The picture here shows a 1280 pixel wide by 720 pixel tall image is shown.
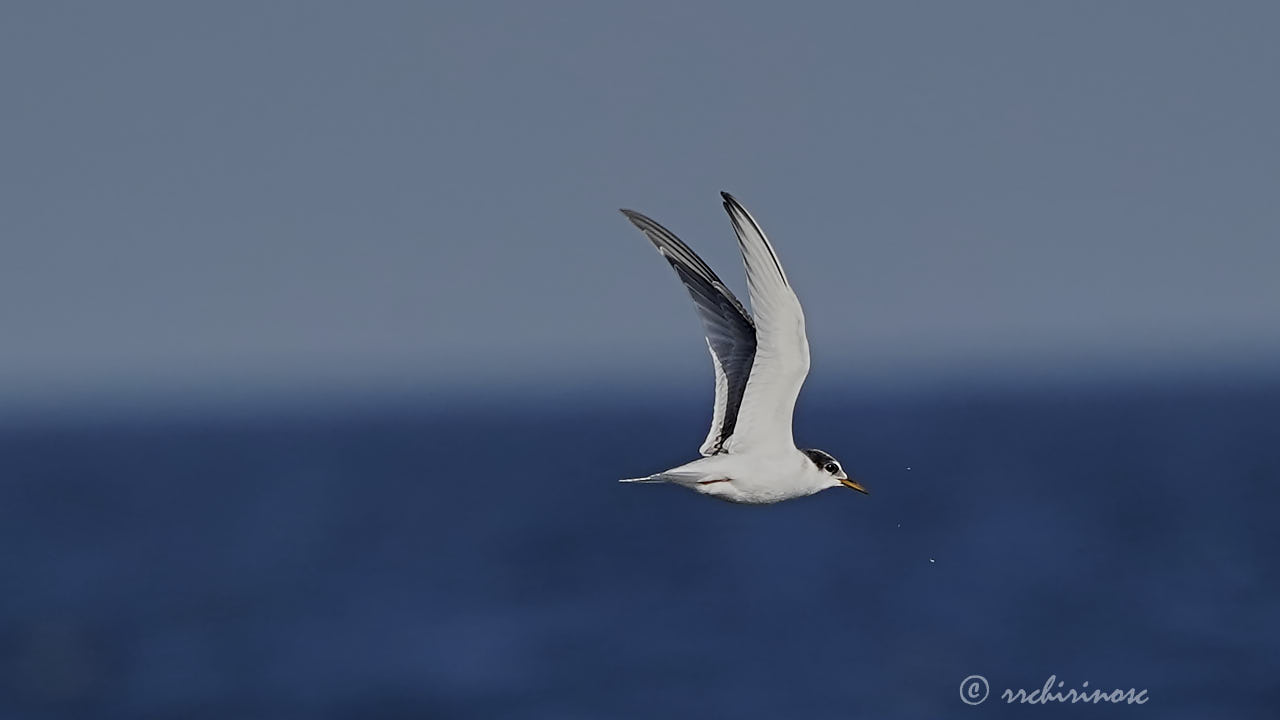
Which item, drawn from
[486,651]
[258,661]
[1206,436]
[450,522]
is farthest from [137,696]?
[1206,436]

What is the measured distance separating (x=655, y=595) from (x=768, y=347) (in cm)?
5103

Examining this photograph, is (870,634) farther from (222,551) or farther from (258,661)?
(222,551)

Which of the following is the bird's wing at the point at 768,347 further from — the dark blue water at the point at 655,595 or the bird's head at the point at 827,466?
the dark blue water at the point at 655,595

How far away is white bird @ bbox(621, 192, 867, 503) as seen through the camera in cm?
2655

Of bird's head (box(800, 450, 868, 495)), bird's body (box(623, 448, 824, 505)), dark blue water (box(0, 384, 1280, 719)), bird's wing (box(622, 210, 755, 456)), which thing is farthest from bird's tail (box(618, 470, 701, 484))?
dark blue water (box(0, 384, 1280, 719))

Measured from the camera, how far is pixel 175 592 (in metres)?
85.2

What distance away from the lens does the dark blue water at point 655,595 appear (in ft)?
205

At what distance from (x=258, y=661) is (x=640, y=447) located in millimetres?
63992

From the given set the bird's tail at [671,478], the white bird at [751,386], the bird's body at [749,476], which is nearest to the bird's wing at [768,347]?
the white bird at [751,386]

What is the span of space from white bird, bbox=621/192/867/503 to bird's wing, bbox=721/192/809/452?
1 cm

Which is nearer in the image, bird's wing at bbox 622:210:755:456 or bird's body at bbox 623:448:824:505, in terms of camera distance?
Result: bird's body at bbox 623:448:824:505

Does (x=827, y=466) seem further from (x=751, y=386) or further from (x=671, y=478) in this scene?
(x=671, y=478)

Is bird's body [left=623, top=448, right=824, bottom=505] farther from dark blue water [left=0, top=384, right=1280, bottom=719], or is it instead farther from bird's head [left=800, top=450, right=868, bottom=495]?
dark blue water [left=0, top=384, right=1280, bottom=719]

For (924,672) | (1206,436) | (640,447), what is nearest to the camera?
(924,672)
